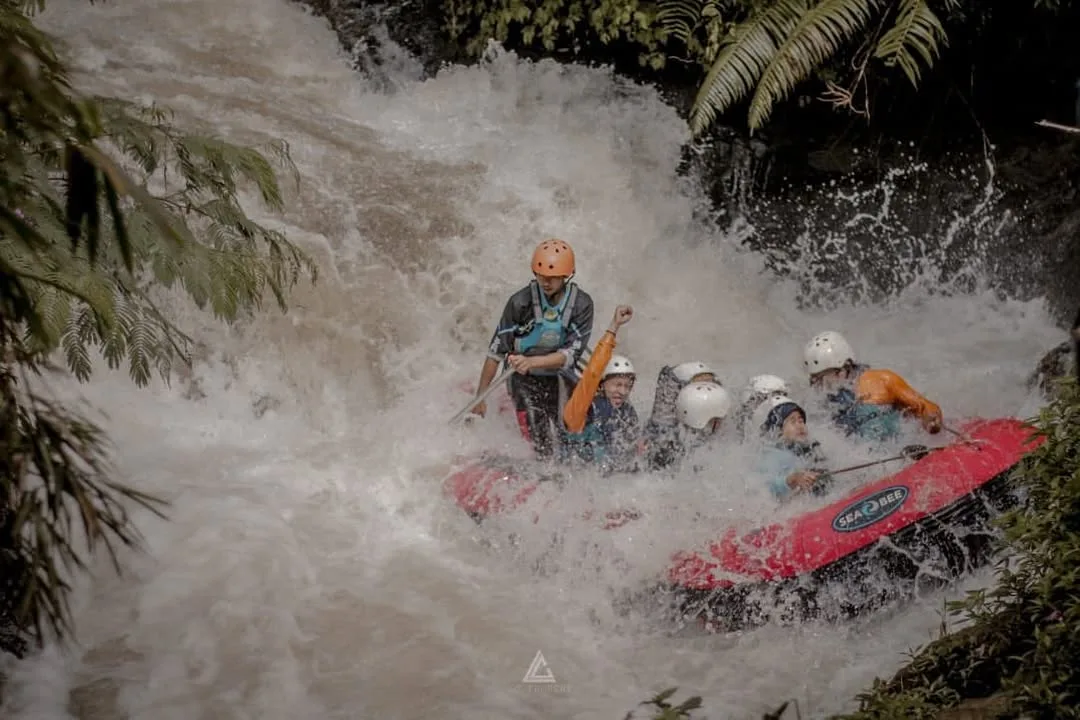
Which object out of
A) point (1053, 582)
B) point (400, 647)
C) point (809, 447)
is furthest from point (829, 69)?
point (1053, 582)

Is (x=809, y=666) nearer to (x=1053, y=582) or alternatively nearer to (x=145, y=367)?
(x=1053, y=582)

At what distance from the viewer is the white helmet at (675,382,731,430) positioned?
6.46m

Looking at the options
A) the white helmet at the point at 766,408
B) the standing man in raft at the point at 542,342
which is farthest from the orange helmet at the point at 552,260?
the white helmet at the point at 766,408

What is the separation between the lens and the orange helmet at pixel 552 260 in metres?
6.76

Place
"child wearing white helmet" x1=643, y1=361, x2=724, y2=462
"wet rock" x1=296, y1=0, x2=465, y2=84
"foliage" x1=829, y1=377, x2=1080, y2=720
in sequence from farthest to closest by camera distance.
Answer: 1. "wet rock" x1=296, y1=0, x2=465, y2=84
2. "child wearing white helmet" x1=643, y1=361, x2=724, y2=462
3. "foliage" x1=829, y1=377, x2=1080, y2=720

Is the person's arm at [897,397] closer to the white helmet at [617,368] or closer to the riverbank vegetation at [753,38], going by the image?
the white helmet at [617,368]

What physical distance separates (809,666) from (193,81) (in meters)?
6.92

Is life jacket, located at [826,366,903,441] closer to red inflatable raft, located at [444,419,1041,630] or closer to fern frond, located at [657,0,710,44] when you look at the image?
red inflatable raft, located at [444,419,1041,630]

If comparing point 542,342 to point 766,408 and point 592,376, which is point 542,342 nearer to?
point 592,376

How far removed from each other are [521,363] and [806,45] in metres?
3.82

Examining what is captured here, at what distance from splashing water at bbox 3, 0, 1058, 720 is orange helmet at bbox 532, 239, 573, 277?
3.25 ft

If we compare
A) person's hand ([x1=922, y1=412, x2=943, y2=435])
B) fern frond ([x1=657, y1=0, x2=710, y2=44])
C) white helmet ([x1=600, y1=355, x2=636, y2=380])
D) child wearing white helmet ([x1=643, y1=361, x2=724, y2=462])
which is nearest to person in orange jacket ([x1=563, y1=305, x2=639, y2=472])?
white helmet ([x1=600, y1=355, x2=636, y2=380])

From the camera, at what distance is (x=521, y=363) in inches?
266

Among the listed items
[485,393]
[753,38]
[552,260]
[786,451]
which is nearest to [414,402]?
[485,393]
